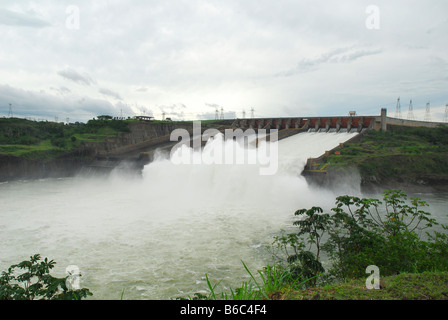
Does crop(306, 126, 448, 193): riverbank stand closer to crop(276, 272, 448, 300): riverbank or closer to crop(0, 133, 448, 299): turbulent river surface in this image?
crop(0, 133, 448, 299): turbulent river surface

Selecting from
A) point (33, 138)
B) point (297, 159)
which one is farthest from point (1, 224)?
point (33, 138)

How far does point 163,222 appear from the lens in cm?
1399

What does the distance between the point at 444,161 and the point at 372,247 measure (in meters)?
23.8

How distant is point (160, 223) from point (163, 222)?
21 centimetres

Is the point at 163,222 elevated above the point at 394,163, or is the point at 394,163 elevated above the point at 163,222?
the point at 394,163

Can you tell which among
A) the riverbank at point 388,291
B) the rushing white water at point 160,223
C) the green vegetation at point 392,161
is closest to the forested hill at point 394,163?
the green vegetation at point 392,161

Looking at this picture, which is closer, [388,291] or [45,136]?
[388,291]

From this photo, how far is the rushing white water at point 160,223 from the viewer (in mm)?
8719

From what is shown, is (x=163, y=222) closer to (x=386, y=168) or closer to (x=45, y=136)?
(x=386, y=168)

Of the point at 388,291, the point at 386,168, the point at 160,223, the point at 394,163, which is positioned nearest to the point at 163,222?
the point at 160,223

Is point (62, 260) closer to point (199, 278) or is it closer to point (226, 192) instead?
point (199, 278)

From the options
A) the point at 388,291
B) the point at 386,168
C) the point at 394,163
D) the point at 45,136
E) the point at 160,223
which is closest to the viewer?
the point at 388,291

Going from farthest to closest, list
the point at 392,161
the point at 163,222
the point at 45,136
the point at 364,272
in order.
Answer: the point at 45,136
the point at 392,161
the point at 163,222
the point at 364,272

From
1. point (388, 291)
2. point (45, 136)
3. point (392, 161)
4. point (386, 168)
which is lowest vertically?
point (386, 168)
